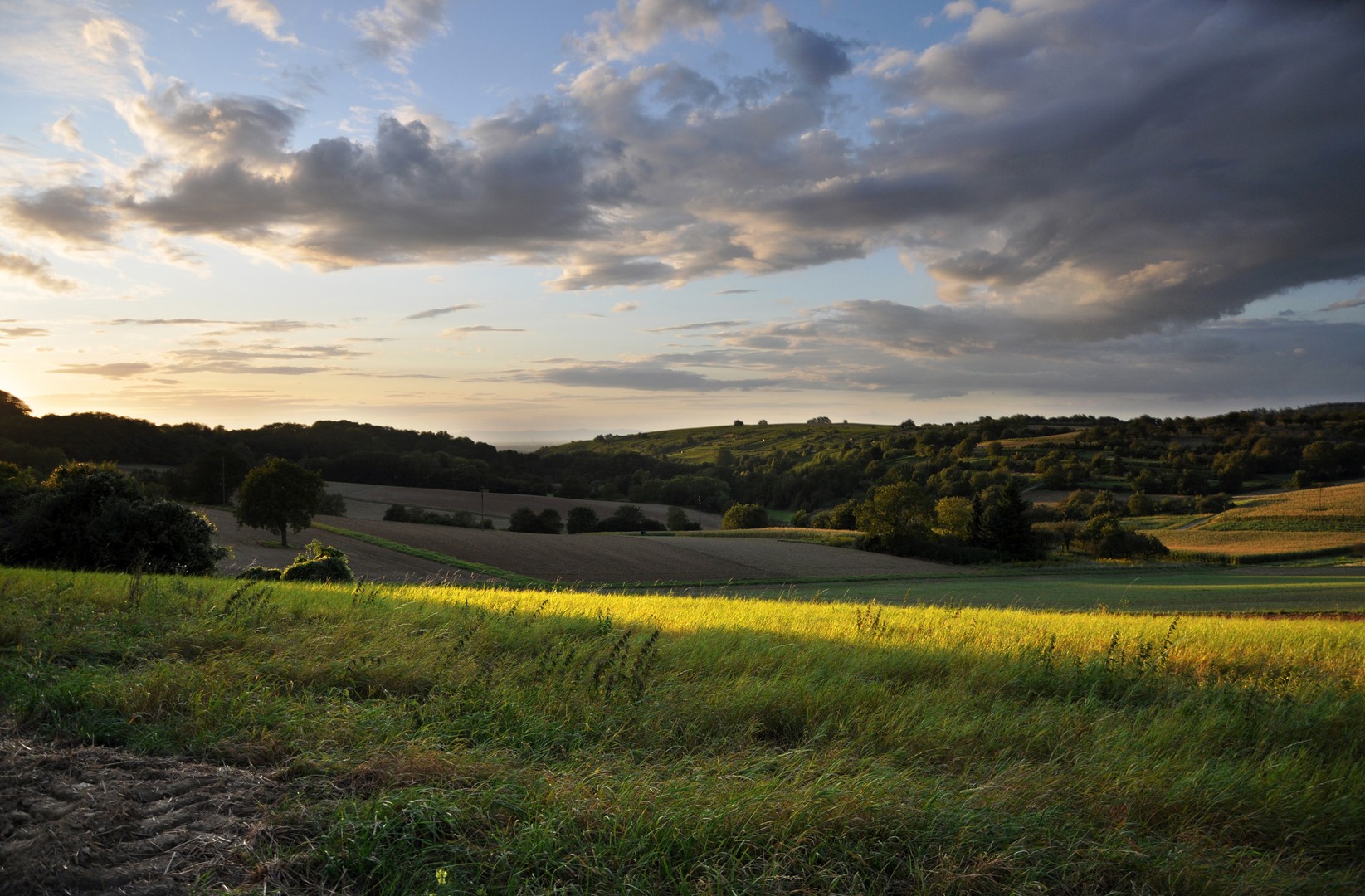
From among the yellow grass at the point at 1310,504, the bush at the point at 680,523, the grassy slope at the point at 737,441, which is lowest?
the bush at the point at 680,523

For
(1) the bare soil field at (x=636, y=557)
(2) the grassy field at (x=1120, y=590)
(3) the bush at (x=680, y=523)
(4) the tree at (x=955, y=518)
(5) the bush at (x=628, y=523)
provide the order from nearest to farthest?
(2) the grassy field at (x=1120, y=590) → (1) the bare soil field at (x=636, y=557) → (4) the tree at (x=955, y=518) → (5) the bush at (x=628, y=523) → (3) the bush at (x=680, y=523)

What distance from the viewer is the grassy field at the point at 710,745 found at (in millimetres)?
4062

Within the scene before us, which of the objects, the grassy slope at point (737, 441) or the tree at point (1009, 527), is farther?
the grassy slope at point (737, 441)

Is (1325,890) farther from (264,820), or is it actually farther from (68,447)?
(68,447)

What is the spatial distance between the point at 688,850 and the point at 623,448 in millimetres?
170915

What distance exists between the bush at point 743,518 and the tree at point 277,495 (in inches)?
1916

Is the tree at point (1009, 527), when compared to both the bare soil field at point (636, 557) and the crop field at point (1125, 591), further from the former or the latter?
the crop field at point (1125, 591)

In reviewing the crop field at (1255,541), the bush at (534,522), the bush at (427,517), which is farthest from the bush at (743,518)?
the crop field at (1255,541)

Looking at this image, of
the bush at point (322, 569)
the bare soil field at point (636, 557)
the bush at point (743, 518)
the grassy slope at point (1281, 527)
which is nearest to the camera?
the bush at point (322, 569)

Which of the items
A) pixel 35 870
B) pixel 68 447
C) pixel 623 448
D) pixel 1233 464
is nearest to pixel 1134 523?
pixel 1233 464

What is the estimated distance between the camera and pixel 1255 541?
6209cm

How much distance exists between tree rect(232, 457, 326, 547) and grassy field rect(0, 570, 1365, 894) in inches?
1375

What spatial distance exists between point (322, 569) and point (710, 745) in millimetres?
16887

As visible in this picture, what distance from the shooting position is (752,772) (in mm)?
5219
